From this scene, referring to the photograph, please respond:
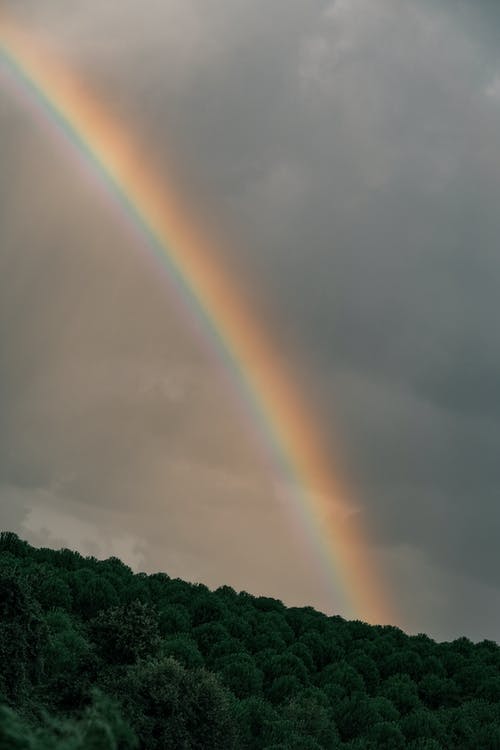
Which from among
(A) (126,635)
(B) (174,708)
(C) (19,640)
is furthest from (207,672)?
(C) (19,640)

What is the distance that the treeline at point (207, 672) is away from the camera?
57125 millimetres

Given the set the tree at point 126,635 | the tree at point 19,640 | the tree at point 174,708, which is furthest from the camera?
the tree at point 126,635

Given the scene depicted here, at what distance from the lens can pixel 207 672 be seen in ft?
207

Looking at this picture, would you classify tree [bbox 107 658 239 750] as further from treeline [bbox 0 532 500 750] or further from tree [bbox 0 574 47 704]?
tree [bbox 0 574 47 704]

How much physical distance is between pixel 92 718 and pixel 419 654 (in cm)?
9121

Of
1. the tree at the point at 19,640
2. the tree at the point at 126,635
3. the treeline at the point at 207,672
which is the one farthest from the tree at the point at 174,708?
the tree at the point at 126,635

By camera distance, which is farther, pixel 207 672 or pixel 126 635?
pixel 126 635

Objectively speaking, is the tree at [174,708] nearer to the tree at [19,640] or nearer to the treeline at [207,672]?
the treeline at [207,672]

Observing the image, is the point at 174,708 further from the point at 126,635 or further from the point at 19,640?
Answer: the point at 126,635

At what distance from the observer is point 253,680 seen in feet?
272

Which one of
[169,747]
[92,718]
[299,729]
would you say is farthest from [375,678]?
[92,718]

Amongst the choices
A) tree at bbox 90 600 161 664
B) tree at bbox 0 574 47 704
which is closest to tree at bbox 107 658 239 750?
tree at bbox 0 574 47 704

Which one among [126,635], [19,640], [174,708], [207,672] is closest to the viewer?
[174,708]

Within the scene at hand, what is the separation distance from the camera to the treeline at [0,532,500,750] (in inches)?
2249
